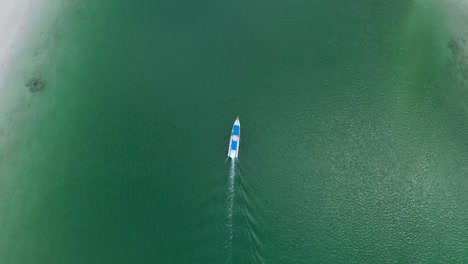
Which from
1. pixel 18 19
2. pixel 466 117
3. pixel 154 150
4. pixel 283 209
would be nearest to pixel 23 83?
pixel 18 19

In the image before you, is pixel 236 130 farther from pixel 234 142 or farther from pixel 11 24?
pixel 11 24

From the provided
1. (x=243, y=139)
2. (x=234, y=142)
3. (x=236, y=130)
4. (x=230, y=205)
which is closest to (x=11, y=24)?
(x=236, y=130)

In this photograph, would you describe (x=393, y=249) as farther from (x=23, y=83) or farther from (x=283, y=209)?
(x=23, y=83)

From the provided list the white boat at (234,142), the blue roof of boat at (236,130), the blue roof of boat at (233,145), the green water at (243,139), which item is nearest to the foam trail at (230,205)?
the green water at (243,139)

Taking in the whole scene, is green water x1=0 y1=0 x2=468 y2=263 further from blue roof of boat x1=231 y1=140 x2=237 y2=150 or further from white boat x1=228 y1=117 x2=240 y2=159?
blue roof of boat x1=231 y1=140 x2=237 y2=150

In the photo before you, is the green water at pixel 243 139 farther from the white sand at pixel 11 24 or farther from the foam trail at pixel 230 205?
the white sand at pixel 11 24

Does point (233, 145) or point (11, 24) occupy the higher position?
point (11, 24)

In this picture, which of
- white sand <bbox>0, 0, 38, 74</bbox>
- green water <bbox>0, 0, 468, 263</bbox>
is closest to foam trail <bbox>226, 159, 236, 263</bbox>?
green water <bbox>0, 0, 468, 263</bbox>
